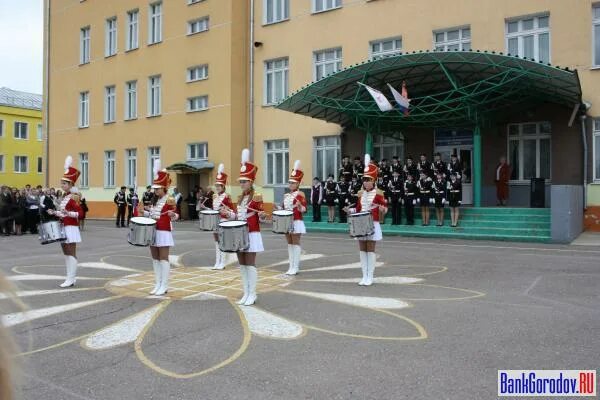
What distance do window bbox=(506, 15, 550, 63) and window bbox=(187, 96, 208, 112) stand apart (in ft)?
52.4

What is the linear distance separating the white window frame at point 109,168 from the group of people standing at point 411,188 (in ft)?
61.3

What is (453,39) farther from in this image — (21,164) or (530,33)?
(21,164)

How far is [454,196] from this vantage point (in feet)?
61.6

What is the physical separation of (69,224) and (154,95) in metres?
23.7

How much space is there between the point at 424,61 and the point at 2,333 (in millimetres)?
19436

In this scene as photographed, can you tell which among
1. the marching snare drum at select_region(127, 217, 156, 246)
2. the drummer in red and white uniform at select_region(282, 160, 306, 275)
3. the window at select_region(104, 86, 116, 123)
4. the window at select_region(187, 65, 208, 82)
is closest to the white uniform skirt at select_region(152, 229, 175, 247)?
the marching snare drum at select_region(127, 217, 156, 246)

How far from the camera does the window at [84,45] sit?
3741cm

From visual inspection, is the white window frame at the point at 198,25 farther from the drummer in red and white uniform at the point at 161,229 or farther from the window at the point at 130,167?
the drummer in red and white uniform at the point at 161,229

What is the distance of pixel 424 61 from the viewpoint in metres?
19.3

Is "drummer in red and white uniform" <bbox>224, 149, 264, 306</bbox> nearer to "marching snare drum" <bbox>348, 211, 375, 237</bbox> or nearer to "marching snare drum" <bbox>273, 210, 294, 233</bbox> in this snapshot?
"marching snare drum" <bbox>273, 210, 294, 233</bbox>

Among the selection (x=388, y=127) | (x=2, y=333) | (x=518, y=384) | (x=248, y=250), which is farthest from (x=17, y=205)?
(x=2, y=333)

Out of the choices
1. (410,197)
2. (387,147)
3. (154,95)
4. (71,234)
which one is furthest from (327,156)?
(71,234)

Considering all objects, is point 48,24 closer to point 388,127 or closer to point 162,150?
Result: point 162,150

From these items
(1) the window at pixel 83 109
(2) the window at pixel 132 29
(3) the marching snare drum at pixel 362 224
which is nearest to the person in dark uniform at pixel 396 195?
(3) the marching snare drum at pixel 362 224
